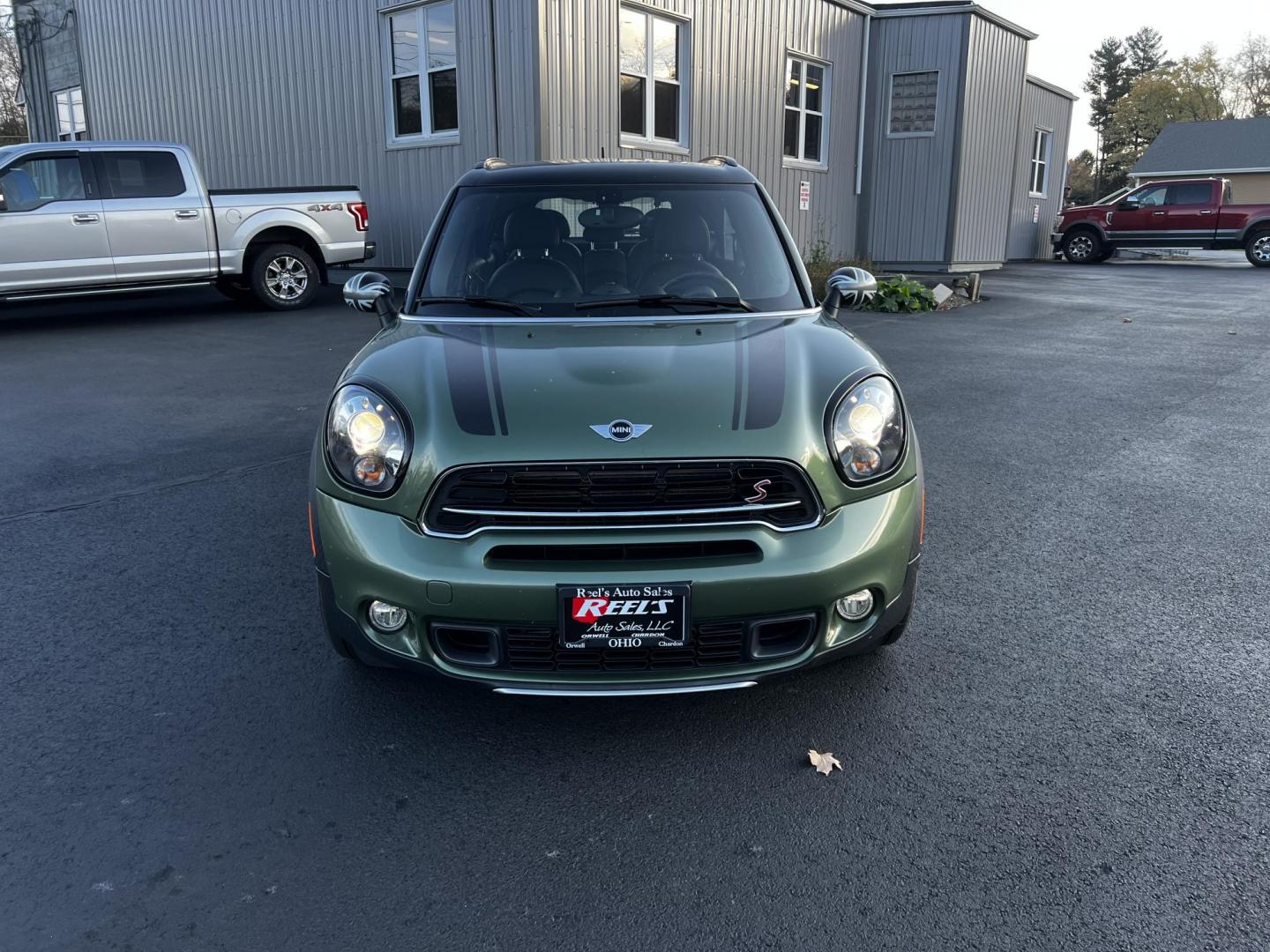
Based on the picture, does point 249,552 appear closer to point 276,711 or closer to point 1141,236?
point 276,711

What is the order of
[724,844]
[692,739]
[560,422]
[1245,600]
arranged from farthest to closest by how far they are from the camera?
[1245,600] < [692,739] < [560,422] < [724,844]

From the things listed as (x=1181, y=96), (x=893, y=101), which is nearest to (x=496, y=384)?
(x=893, y=101)

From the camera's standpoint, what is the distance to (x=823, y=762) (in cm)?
263

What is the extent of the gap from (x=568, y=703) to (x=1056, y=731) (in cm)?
145

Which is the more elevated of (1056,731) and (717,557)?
(717,557)

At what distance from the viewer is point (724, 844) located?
7.59 ft

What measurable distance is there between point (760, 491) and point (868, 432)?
410 mm

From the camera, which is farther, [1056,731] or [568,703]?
[568,703]

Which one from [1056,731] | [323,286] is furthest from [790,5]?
[1056,731]

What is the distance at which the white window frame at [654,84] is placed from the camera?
1262 cm

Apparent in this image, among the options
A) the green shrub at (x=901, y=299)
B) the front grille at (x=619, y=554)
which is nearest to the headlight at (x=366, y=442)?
the front grille at (x=619, y=554)

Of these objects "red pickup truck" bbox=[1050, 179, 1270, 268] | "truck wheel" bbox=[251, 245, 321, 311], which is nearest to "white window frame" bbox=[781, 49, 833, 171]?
"truck wheel" bbox=[251, 245, 321, 311]

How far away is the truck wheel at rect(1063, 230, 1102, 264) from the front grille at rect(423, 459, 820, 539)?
2661 cm

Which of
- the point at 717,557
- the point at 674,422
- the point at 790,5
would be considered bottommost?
the point at 717,557
